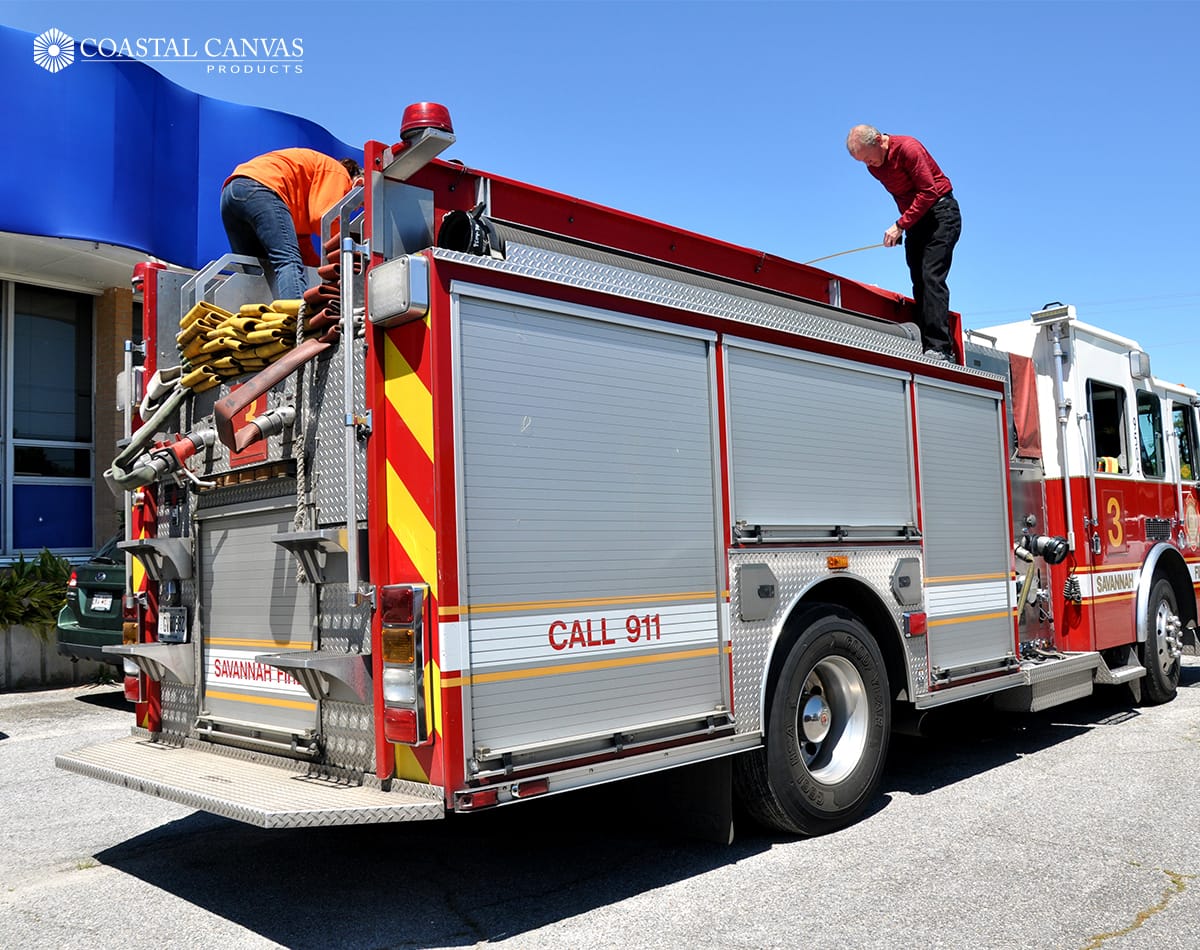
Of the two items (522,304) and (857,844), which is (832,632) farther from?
(522,304)

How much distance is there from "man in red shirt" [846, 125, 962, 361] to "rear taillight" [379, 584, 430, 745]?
4311 millimetres

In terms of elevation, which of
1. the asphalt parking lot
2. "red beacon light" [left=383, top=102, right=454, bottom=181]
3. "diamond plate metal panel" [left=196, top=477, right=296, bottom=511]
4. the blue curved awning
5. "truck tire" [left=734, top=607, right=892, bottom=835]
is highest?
the blue curved awning

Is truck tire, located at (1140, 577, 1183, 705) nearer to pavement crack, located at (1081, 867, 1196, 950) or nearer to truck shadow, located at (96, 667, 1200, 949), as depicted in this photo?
truck shadow, located at (96, 667, 1200, 949)

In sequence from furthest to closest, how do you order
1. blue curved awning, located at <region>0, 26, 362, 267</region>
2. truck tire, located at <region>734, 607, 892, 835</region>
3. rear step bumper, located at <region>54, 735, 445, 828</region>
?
blue curved awning, located at <region>0, 26, 362, 267</region>, truck tire, located at <region>734, 607, 892, 835</region>, rear step bumper, located at <region>54, 735, 445, 828</region>

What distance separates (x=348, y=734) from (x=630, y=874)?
1.47m

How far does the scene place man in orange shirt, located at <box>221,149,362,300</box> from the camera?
5.71 m

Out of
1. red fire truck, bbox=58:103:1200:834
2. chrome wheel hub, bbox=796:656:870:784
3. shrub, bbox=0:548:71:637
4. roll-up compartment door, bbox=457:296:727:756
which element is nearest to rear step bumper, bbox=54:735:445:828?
red fire truck, bbox=58:103:1200:834

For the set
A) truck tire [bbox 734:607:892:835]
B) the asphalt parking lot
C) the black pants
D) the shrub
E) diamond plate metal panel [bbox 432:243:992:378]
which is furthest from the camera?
the shrub

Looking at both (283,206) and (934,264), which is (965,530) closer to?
(934,264)

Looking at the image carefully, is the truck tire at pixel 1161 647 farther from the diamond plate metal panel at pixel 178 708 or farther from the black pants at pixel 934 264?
the diamond plate metal panel at pixel 178 708

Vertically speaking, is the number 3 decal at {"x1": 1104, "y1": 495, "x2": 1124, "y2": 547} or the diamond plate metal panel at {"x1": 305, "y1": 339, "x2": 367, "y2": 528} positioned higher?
the diamond plate metal panel at {"x1": 305, "y1": 339, "x2": 367, "y2": 528}

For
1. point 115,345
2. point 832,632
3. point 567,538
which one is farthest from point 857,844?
point 115,345

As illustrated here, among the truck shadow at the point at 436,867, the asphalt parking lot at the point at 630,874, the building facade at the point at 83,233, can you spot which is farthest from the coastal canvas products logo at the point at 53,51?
the truck shadow at the point at 436,867

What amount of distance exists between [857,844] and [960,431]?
2.73 meters
